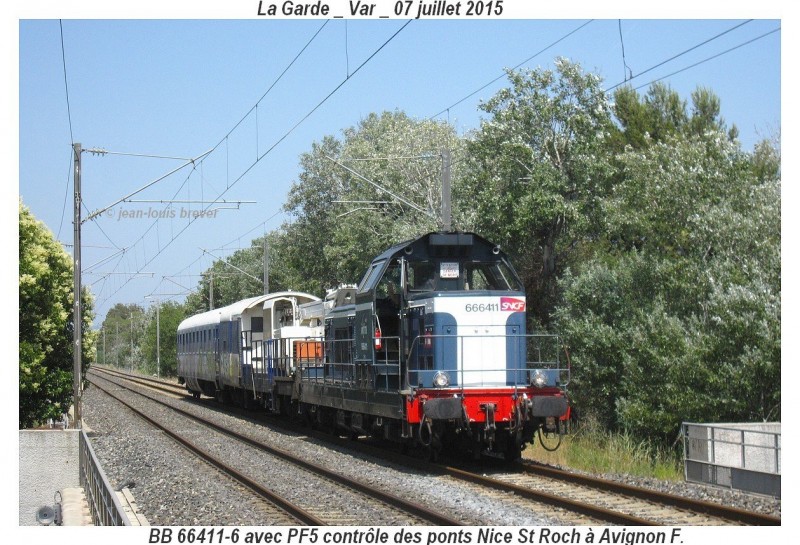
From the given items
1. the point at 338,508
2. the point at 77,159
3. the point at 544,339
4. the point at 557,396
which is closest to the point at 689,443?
the point at 557,396

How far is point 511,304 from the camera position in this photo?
1550cm

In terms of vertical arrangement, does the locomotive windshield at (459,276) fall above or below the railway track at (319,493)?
above

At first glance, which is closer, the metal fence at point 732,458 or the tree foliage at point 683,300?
the metal fence at point 732,458

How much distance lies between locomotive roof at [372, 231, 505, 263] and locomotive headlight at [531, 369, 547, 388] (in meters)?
2.18

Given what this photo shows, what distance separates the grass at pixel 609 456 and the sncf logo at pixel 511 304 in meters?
2.78

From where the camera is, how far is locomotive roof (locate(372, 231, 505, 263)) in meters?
15.9

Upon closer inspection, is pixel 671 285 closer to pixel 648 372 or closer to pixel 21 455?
pixel 648 372

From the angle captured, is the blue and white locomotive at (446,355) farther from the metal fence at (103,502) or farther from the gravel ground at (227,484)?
the metal fence at (103,502)

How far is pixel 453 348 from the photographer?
50.1ft

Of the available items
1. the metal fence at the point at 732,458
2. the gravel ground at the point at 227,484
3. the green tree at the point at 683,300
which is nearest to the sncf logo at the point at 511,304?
the gravel ground at the point at 227,484

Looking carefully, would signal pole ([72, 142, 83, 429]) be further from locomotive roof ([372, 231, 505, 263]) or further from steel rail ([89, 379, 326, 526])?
locomotive roof ([372, 231, 505, 263])

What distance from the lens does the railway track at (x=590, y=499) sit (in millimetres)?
10367

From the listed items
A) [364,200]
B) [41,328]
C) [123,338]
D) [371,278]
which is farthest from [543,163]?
[123,338]

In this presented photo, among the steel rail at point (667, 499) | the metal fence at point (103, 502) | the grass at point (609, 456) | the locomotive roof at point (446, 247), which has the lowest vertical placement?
the grass at point (609, 456)
